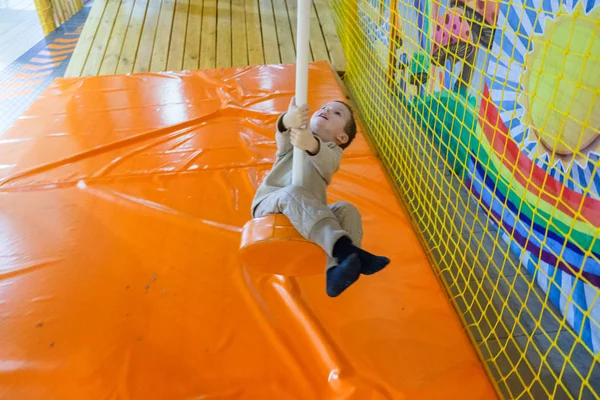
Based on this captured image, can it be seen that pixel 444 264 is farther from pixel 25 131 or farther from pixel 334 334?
pixel 25 131

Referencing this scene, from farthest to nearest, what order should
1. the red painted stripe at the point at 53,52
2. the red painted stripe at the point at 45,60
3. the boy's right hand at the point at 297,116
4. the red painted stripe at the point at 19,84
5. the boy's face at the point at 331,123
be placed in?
the red painted stripe at the point at 53,52 < the red painted stripe at the point at 45,60 < the red painted stripe at the point at 19,84 < the boy's face at the point at 331,123 < the boy's right hand at the point at 297,116

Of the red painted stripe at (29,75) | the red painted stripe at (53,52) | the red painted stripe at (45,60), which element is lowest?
the red painted stripe at (29,75)

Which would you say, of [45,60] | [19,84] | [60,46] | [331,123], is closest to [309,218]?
[331,123]

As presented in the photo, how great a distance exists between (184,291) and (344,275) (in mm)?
630

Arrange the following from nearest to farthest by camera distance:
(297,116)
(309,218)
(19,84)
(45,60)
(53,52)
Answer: (297,116)
(309,218)
(19,84)
(45,60)
(53,52)

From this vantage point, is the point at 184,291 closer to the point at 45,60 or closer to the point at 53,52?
the point at 45,60

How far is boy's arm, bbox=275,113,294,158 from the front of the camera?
136cm

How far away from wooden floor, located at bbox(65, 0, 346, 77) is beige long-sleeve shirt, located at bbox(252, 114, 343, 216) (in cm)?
212

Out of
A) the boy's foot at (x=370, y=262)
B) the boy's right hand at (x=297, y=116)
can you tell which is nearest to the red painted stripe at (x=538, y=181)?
the boy's foot at (x=370, y=262)

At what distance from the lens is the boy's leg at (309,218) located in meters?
1.19

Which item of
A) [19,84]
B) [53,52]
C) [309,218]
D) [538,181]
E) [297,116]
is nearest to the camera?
[297,116]

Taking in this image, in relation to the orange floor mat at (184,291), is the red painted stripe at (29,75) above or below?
above

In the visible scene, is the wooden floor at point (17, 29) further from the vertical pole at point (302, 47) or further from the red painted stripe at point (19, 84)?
the vertical pole at point (302, 47)

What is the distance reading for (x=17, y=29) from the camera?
4438 millimetres
